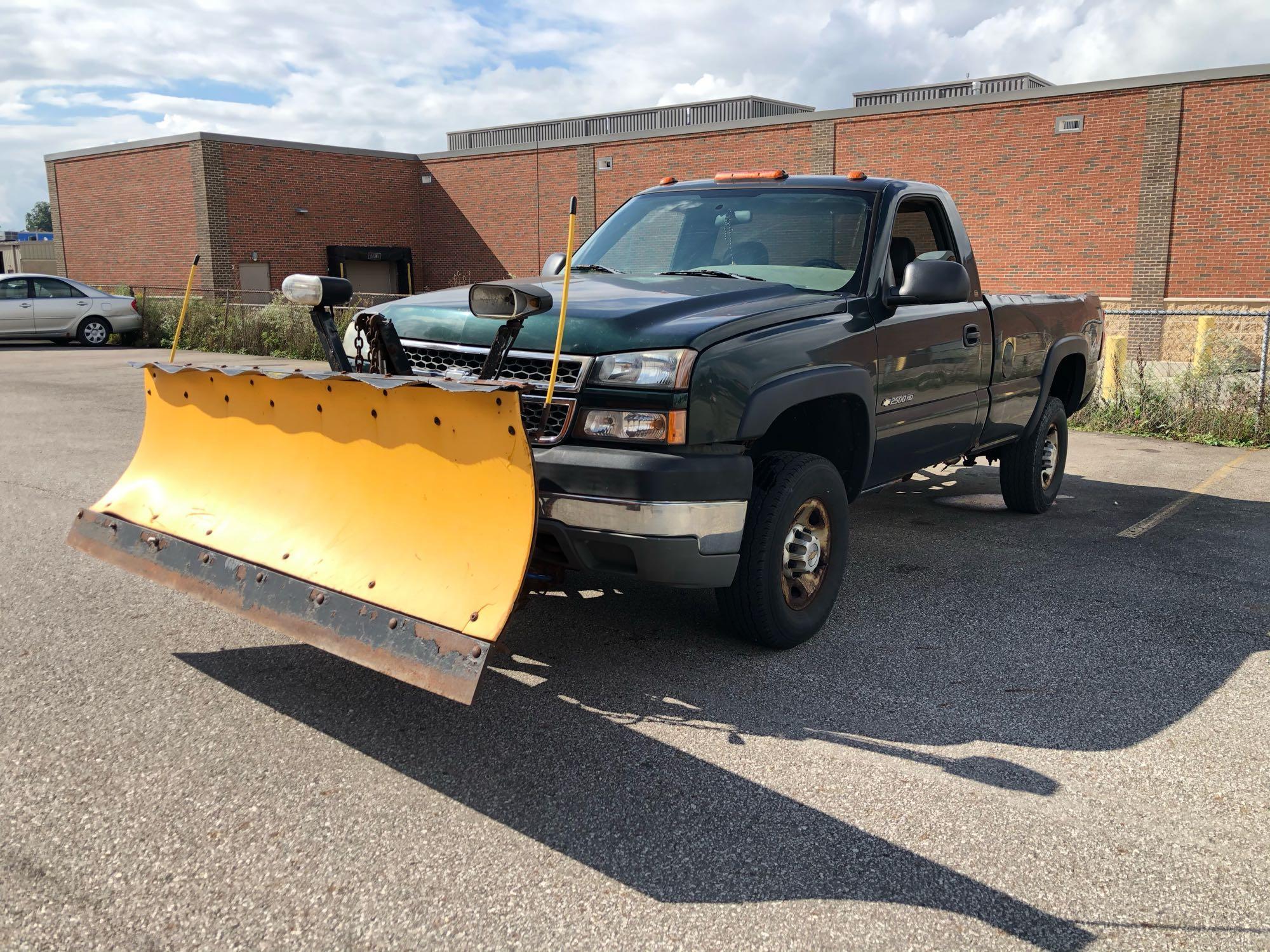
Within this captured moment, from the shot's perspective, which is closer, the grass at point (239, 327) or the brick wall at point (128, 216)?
the grass at point (239, 327)

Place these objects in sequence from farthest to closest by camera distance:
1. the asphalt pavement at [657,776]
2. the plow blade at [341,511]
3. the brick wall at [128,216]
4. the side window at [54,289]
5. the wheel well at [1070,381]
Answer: the brick wall at [128,216]
the side window at [54,289]
the wheel well at [1070,381]
the plow blade at [341,511]
the asphalt pavement at [657,776]

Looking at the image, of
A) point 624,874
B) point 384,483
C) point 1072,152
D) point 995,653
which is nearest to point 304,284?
point 384,483

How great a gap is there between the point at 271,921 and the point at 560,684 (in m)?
1.75

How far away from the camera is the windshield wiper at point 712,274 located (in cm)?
533

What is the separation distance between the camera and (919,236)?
20.2 feet

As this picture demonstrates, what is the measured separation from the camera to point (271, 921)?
2.79 metres

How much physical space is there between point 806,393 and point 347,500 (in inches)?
74.1

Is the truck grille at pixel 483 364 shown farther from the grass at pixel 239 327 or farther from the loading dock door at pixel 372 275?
the loading dock door at pixel 372 275

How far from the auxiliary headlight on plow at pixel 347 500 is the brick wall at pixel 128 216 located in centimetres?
3452

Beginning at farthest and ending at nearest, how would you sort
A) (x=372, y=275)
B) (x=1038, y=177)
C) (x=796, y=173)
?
(x=372, y=275), (x=796, y=173), (x=1038, y=177)

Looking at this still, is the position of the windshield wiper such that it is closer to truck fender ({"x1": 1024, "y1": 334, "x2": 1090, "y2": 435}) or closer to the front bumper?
the front bumper

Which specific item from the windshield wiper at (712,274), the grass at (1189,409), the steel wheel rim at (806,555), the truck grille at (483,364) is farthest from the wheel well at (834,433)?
the grass at (1189,409)

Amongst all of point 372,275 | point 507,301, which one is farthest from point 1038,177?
point 507,301

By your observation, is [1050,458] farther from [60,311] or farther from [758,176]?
[60,311]
